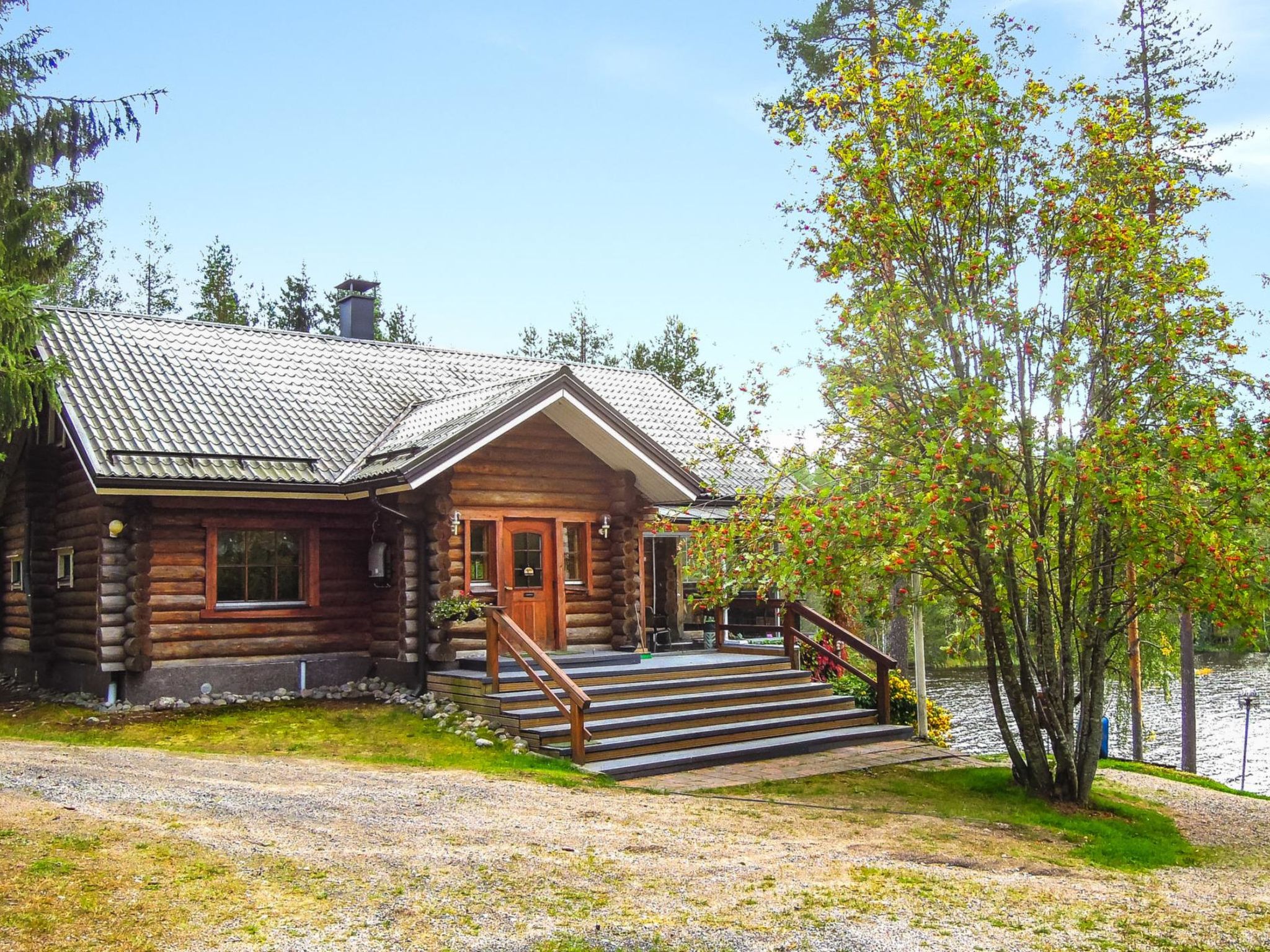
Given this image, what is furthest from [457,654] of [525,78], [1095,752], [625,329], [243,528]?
[625,329]

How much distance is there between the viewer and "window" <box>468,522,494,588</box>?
15.1m

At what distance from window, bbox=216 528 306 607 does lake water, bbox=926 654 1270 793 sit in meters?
13.1

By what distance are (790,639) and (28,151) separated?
12.4 m

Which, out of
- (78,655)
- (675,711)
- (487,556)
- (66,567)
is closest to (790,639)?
(675,711)

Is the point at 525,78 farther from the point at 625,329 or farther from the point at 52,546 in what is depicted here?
the point at 625,329

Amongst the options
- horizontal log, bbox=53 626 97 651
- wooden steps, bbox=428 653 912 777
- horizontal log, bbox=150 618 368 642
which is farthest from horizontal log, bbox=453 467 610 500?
horizontal log, bbox=53 626 97 651

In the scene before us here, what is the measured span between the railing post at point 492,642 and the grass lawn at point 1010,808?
11.4ft

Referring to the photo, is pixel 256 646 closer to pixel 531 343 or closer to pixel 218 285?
pixel 218 285

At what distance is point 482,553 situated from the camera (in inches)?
597

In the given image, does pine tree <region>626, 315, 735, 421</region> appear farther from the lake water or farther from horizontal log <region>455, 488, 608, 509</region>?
horizontal log <region>455, 488, 608, 509</region>

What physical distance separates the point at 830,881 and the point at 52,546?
44.4 feet

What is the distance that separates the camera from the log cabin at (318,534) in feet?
45.9

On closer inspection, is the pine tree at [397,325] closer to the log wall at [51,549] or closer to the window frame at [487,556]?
the log wall at [51,549]

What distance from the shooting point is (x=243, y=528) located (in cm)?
1483
